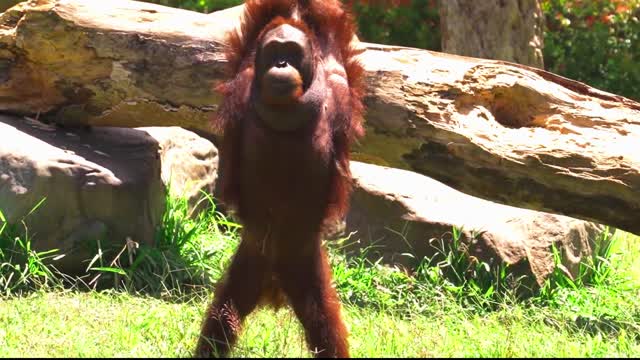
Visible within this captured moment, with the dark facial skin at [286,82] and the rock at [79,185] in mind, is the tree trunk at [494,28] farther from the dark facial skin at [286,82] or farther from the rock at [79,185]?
the dark facial skin at [286,82]

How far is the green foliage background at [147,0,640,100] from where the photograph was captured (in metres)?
9.73

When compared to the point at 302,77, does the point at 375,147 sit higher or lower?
lower

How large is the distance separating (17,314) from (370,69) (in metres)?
1.90

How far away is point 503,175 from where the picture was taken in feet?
15.6

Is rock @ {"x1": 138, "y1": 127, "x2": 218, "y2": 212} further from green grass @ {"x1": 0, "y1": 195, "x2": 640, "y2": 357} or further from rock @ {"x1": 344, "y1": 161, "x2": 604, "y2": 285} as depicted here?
rock @ {"x1": 344, "y1": 161, "x2": 604, "y2": 285}

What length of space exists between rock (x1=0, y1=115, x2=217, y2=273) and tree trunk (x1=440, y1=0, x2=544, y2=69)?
8.52ft

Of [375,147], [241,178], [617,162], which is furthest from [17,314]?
[617,162]

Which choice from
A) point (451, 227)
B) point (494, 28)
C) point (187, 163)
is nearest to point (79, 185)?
point (187, 163)

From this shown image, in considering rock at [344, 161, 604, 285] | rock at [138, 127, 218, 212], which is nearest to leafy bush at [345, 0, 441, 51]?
rock at [138, 127, 218, 212]

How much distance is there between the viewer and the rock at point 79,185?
506 cm

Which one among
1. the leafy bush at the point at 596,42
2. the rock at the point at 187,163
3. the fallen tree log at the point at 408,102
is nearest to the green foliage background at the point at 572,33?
the leafy bush at the point at 596,42

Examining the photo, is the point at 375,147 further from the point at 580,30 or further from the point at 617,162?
the point at 580,30

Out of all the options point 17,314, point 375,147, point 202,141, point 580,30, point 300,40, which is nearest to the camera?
point 300,40

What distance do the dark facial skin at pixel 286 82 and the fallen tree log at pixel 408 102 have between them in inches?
45.6
